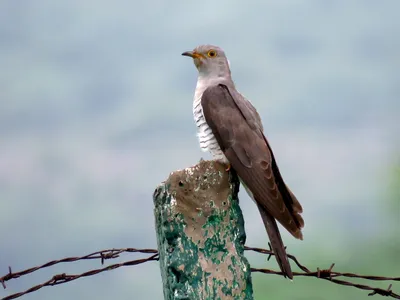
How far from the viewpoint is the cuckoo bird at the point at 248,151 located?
3623mm

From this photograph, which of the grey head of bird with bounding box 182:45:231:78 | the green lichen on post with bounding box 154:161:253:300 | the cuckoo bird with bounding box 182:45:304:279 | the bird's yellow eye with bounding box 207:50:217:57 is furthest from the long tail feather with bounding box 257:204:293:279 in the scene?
the bird's yellow eye with bounding box 207:50:217:57

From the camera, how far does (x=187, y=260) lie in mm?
3025

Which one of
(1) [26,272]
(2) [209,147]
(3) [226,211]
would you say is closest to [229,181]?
(3) [226,211]

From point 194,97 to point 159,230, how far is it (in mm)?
1537

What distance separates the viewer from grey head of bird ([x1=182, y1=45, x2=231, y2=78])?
477 cm

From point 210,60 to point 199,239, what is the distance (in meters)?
2.03

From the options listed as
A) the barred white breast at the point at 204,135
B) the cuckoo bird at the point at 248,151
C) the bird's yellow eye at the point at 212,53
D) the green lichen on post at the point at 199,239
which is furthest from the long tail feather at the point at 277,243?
the bird's yellow eye at the point at 212,53

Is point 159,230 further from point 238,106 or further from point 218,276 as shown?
point 238,106

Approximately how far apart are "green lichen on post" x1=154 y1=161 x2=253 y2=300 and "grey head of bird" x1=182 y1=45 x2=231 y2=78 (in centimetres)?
174

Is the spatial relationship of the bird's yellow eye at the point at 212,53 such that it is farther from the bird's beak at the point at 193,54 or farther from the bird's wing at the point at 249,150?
the bird's wing at the point at 249,150

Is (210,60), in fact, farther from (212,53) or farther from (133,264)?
(133,264)

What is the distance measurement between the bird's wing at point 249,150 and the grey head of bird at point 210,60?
0.45 metres

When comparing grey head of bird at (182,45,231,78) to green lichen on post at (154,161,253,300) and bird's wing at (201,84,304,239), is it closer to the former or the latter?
bird's wing at (201,84,304,239)

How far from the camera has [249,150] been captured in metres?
3.87
